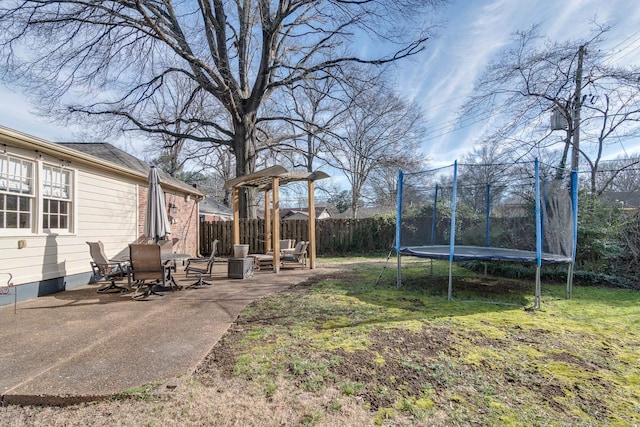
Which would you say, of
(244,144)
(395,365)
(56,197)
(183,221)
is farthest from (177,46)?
(395,365)

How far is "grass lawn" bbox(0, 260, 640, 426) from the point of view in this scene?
7.00 ft

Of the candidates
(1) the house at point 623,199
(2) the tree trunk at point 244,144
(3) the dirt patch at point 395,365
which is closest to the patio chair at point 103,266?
(3) the dirt patch at point 395,365

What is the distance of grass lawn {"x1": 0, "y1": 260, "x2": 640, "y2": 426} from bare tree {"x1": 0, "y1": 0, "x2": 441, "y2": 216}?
8987 millimetres

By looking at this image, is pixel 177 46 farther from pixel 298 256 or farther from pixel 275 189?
pixel 298 256

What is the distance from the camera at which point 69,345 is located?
3332 mm

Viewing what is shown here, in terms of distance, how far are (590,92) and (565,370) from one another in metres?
10.8

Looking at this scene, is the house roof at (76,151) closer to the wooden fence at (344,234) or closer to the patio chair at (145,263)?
the patio chair at (145,263)

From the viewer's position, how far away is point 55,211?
20.0ft

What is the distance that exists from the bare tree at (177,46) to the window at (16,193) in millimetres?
5420

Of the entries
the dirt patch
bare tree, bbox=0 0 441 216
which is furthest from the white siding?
the dirt patch

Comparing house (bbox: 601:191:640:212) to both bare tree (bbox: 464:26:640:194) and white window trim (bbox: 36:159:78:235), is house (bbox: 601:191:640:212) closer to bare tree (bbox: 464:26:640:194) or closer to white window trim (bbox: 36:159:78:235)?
bare tree (bbox: 464:26:640:194)

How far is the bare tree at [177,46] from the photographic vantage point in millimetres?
8836

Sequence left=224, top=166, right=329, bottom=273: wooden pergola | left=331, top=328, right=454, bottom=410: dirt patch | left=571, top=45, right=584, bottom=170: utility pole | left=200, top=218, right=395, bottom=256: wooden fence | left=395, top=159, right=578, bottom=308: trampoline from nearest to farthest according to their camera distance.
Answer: left=331, top=328, right=454, bottom=410: dirt patch, left=395, top=159, right=578, bottom=308: trampoline, left=224, top=166, right=329, bottom=273: wooden pergola, left=571, top=45, right=584, bottom=170: utility pole, left=200, top=218, right=395, bottom=256: wooden fence

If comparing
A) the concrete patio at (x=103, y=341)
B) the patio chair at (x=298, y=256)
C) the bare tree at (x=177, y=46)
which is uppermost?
the bare tree at (x=177, y=46)
